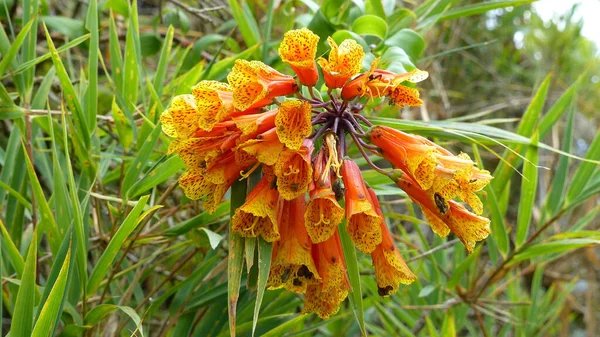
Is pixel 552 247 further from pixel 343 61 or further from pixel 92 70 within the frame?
pixel 92 70

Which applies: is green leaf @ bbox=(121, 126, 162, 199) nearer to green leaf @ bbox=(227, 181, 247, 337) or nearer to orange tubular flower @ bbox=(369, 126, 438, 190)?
green leaf @ bbox=(227, 181, 247, 337)

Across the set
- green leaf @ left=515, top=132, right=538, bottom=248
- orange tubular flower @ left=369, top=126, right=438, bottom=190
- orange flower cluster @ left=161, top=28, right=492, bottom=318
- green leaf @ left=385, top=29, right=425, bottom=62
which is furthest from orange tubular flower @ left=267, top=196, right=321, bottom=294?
green leaf @ left=515, top=132, right=538, bottom=248

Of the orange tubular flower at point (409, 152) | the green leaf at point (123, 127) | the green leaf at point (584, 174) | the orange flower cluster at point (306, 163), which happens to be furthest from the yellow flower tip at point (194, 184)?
the green leaf at point (584, 174)

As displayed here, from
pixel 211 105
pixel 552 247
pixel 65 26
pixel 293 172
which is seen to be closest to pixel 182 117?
pixel 211 105

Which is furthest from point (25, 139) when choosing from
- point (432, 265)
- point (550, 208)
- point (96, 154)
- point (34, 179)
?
point (550, 208)

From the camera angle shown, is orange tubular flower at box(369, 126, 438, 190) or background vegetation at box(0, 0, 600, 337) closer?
orange tubular flower at box(369, 126, 438, 190)

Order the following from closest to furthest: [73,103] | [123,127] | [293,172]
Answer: [293,172]
[73,103]
[123,127]
